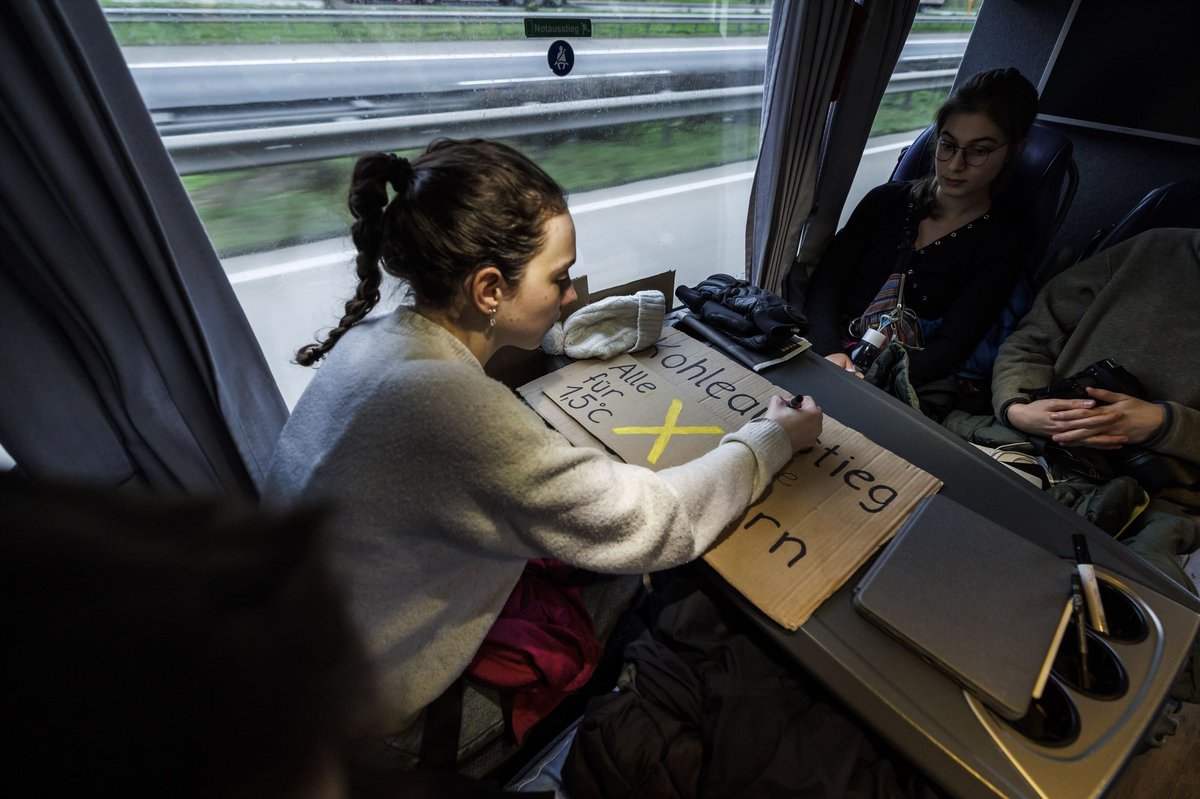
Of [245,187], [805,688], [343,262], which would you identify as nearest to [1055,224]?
[805,688]

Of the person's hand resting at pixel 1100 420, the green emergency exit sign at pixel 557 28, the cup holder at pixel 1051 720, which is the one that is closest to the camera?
the cup holder at pixel 1051 720

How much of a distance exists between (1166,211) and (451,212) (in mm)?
1949

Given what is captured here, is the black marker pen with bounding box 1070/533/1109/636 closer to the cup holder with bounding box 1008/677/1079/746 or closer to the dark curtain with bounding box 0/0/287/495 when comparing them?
the cup holder with bounding box 1008/677/1079/746

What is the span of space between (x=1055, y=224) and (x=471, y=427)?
6.41ft

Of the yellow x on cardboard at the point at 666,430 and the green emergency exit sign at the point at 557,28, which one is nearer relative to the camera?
the yellow x on cardboard at the point at 666,430

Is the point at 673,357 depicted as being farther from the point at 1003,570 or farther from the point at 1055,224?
the point at 1055,224

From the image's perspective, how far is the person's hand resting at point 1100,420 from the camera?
1140 millimetres

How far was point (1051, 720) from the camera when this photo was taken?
0.64 meters

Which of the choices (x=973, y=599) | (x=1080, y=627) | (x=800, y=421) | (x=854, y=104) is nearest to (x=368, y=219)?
(x=800, y=421)

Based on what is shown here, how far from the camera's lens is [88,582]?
0.23 m

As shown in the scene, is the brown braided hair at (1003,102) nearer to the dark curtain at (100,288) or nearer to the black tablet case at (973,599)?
the black tablet case at (973,599)

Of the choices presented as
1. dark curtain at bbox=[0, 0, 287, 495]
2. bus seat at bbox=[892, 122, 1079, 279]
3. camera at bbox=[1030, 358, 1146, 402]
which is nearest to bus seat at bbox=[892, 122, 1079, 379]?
bus seat at bbox=[892, 122, 1079, 279]

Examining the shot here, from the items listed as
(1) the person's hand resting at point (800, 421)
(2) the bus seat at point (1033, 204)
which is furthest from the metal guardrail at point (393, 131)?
(1) the person's hand resting at point (800, 421)

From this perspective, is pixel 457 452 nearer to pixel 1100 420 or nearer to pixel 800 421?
pixel 800 421
